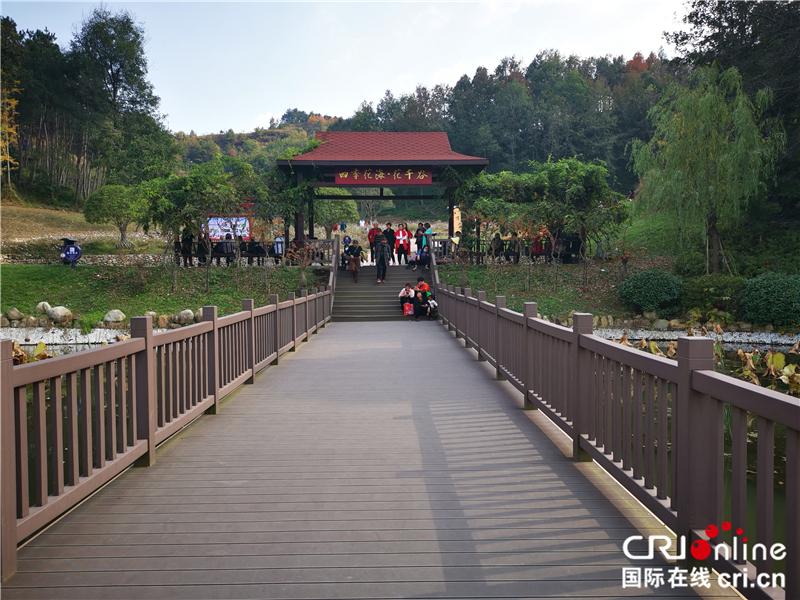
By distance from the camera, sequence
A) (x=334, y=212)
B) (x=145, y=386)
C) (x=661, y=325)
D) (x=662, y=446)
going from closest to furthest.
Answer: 1. (x=662, y=446)
2. (x=145, y=386)
3. (x=661, y=325)
4. (x=334, y=212)

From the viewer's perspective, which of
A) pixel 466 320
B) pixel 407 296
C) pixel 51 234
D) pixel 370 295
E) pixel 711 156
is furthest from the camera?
pixel 51 234

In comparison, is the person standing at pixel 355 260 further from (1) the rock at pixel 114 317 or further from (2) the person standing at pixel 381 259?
(1) the rock at pixel 114 317

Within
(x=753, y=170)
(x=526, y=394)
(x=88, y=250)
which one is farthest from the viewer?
(x=88, y=250)

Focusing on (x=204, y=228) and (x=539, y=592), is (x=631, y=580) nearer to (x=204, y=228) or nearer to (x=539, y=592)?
(x=539, y=592)

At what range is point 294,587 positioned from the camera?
2.52 metres

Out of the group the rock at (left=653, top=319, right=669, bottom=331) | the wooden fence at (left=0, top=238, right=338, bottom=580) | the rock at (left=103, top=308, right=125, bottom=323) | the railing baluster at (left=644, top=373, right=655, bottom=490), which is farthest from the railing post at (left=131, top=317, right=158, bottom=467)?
the rock at (left=653, top=319, right=669, bottom=331)

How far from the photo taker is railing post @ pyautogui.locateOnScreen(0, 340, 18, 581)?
2.41 metres

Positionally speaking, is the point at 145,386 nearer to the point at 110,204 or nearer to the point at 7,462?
the point at 7,462

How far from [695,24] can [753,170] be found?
30.7 feet

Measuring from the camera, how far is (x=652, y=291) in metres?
17.8

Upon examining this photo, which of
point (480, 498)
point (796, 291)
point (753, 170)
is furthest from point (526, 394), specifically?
point (753, 170)

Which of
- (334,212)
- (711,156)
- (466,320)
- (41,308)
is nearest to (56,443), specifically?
(466,320)

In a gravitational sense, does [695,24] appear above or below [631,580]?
above

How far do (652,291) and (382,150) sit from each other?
38.0 ft
